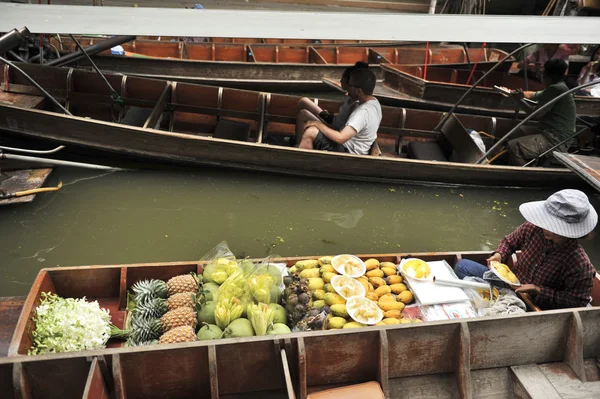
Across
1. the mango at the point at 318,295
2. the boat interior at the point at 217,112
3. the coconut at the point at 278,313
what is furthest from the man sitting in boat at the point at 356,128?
the coconut at the point at 278,313

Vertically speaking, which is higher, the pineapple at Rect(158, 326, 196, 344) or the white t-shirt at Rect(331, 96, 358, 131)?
the white t-shirt at Rect(331, 96, 358, 131)

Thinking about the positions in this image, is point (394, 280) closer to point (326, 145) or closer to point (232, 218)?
point (232, 218)

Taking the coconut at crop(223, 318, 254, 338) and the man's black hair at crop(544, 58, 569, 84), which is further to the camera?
the man's black hair at crop(544, 58, 569, 84)

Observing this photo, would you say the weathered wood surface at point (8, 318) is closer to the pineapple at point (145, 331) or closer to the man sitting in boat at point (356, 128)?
the pineapple at point (145, 331)

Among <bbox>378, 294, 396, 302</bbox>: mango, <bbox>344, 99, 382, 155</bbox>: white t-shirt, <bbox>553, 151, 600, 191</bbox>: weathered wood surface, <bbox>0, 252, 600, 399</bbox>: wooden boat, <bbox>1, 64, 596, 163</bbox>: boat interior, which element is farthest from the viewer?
<bbox>1, 64, 596, 163</bbox>: boat interior

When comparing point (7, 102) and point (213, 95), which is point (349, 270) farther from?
point (7, 102)

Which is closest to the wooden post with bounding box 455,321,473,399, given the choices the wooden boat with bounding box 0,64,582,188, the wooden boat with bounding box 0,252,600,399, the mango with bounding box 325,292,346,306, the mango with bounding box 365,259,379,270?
the wooden boat with bounding box 0,252,600,399

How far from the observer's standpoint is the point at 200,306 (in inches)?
111

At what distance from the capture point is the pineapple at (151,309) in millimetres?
2809

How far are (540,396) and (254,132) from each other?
514cm

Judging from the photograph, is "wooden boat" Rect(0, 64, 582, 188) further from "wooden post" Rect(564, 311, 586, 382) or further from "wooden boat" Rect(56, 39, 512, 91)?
"wooden post" Rect(564, 311, 586, 382)

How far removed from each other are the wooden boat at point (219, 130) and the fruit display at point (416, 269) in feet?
7.90

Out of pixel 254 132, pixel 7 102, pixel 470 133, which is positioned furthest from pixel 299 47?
pixel 7 102

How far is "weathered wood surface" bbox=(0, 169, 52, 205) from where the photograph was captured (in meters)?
4.73
